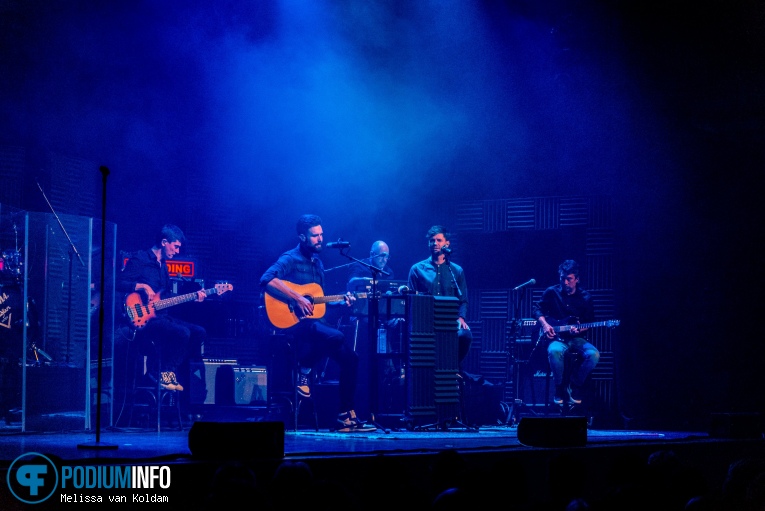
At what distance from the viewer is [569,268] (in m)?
13.1

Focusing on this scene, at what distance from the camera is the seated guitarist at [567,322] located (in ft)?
42.1

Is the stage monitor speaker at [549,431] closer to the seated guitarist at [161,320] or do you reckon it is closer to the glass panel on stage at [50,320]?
the glass panel on stage at [50,320]

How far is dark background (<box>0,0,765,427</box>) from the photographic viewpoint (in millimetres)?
12062

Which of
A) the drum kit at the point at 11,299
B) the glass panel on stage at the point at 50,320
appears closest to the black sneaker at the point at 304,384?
the glass panel on stage at the point at 50,320

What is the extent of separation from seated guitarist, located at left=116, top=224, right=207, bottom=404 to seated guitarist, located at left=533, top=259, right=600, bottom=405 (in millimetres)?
4562

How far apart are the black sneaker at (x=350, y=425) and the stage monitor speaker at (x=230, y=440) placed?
15.0 ft

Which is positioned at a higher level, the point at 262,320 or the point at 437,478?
the point at 262,320

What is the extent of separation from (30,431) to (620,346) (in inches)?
304

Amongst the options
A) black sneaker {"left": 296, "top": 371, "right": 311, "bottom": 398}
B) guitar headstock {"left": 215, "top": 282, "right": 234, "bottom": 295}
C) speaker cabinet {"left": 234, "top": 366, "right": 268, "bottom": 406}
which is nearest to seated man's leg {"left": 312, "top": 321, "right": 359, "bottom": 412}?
black sneaker {"left": 296, "top": 371, "right": 311, "bottom": 398}

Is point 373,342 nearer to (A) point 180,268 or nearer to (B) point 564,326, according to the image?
(B) point 564,326

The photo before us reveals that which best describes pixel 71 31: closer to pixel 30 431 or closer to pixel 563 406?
pixel 30 431

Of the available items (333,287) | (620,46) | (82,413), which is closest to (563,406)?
(333,287)

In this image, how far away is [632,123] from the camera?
44.4ft

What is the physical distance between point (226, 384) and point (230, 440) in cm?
731
